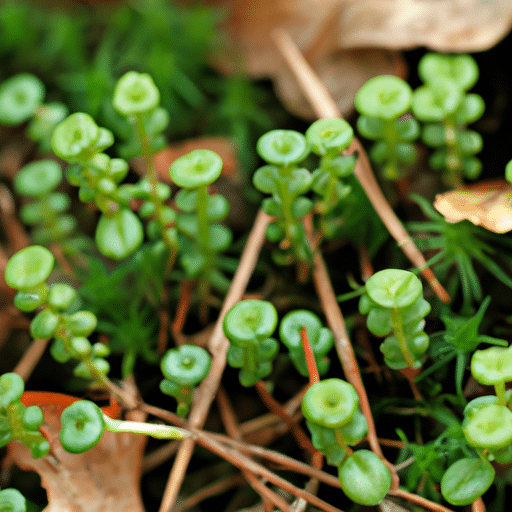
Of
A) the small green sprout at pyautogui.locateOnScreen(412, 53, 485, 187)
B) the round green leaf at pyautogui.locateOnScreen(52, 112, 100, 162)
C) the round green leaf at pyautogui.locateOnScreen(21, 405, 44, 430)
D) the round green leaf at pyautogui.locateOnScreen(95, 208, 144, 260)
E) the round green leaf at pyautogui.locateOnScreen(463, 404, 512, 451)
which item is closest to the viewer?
the round green leaf at pyautogui.locateOnScreen(463, 404, 512, 451)

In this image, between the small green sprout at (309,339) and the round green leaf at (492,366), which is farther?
the small green sprout at (309,339)

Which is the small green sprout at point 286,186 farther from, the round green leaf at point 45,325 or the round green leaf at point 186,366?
the round green leaf at point 45,325

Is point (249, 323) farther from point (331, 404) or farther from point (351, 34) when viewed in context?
point (351, 34)

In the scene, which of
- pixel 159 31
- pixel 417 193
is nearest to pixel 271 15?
pixel 159 31

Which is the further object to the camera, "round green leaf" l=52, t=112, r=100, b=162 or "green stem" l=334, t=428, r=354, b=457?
"round green leaf" l=52, t=112, r=100, b=162

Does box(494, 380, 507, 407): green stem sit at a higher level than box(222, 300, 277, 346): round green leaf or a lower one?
lower

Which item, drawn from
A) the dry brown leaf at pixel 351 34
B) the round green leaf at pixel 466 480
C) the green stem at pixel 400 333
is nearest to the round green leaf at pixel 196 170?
the green stem at pixel 400 333

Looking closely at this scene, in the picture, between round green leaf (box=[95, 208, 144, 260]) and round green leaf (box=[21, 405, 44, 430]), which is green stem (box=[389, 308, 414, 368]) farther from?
round green leaf (box=[21, 405, 44, 430])

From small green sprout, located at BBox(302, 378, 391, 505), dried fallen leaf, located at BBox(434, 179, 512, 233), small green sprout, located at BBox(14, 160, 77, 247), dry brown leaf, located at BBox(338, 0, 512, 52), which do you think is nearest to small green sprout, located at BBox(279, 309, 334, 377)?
small green sprout, located at BBox(302, 378, 391, 505)
